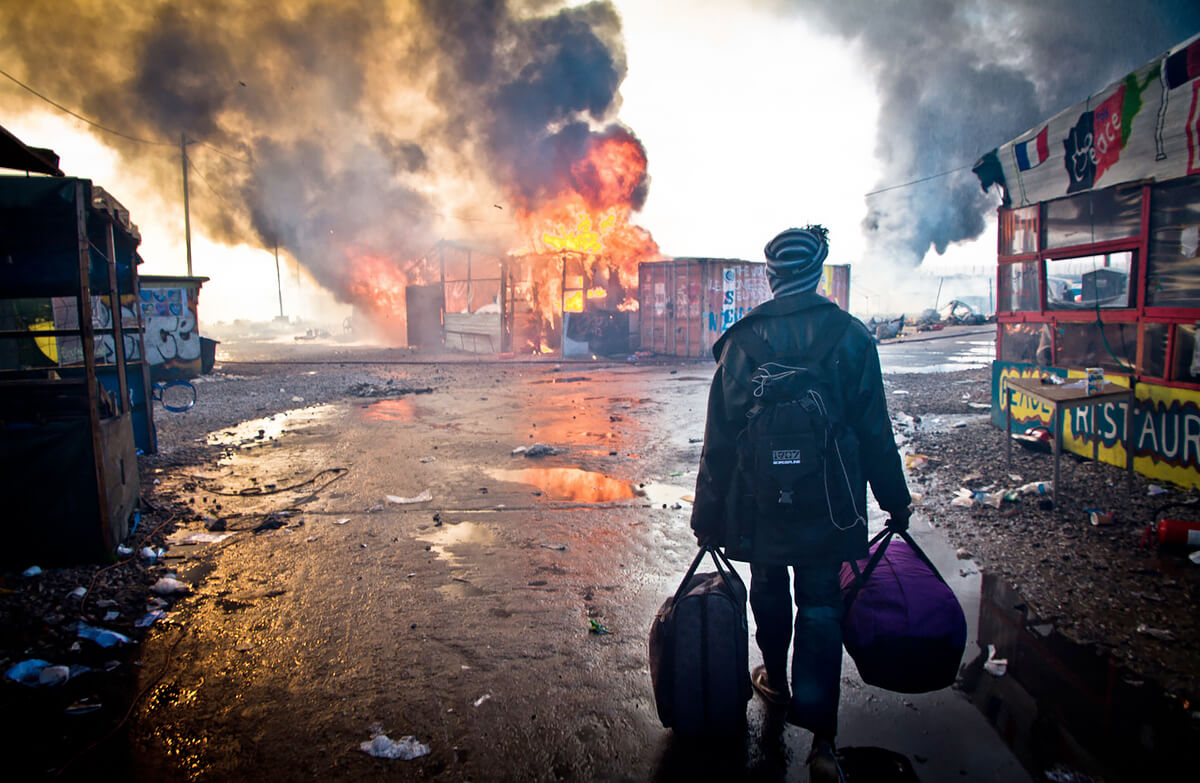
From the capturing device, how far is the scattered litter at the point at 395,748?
90.4 inches

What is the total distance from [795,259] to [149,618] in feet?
13.1

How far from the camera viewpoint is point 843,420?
2.23 meters

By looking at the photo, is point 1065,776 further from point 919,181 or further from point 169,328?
point 919,181

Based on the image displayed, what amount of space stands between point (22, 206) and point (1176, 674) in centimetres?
741

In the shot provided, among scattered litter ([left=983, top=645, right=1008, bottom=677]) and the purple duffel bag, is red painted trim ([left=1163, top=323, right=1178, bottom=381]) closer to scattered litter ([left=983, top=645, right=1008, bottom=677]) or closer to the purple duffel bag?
scattered litter ([left=983, top=645, right=1008, bottom=677])

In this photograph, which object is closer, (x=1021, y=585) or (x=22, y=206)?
(x=1021, y=585)

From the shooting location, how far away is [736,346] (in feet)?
7.62

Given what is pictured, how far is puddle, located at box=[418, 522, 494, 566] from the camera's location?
171 inches

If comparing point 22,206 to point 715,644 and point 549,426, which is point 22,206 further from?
point 549,426

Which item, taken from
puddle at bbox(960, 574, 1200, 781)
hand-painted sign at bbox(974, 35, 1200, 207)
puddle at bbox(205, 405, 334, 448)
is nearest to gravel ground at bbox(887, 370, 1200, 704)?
puddle at bbox(960, 574, 1200, 781)

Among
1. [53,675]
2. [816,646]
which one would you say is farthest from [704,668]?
[53,675]

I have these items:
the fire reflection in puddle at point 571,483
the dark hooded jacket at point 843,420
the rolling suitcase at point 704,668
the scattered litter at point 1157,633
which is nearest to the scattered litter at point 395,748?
the rolling suitcase at point 704,668

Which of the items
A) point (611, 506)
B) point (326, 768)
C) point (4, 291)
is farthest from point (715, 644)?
point (4, 291)

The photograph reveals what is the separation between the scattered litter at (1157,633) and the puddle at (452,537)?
3.90 meters
